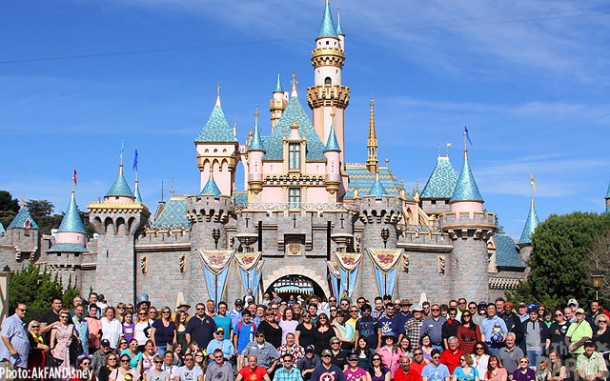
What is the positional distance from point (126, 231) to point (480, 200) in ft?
52.8

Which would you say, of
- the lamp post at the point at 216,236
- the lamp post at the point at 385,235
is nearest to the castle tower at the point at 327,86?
the lamp post at the point at 385,235

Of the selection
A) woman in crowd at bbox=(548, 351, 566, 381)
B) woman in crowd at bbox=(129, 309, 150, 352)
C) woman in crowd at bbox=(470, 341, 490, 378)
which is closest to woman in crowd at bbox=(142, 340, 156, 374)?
woman in crowd at bbox=(129, 309, 150, 352)

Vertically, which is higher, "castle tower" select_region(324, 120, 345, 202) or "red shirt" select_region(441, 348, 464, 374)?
"castle tower" select_region(324, 120, 345, 202)

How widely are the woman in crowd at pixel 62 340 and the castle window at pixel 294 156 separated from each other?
27967mm

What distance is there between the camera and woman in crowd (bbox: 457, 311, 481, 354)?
54.1ft

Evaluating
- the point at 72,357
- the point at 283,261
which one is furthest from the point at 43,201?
the point at 72,357

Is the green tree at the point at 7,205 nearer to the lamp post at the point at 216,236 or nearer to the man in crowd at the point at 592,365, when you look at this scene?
the lamp post at the point at 216,236

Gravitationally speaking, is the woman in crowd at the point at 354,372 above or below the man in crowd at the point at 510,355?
below

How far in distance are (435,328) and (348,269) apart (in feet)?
68.1

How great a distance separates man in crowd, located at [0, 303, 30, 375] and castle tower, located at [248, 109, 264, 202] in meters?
28.7

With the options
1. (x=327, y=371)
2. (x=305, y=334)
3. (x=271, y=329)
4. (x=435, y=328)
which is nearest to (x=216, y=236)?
(x=435, y=328)

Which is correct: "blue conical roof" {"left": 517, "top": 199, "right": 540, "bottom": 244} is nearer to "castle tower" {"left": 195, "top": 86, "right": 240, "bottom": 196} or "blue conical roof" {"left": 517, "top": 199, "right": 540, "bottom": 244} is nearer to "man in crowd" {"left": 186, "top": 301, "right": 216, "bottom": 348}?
"castle tower" {"left": 195, "top": 86, "right": 240, "bottom": 196}

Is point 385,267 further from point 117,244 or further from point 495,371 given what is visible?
point 495,371

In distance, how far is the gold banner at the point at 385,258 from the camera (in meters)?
38.4
